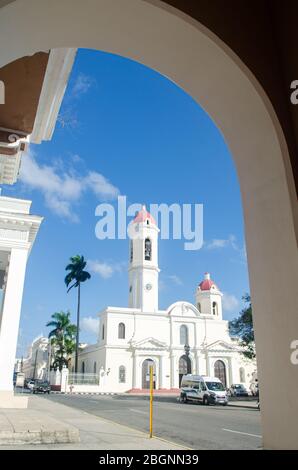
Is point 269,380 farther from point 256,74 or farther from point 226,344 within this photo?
point 226,344

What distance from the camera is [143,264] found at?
50.4 m

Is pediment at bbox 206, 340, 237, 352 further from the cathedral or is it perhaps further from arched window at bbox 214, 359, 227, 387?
arched window at bbox 214, 359, 227, 387

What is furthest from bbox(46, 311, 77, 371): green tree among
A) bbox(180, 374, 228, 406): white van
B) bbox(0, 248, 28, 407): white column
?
bbox(0, 248, 28, 407): white column

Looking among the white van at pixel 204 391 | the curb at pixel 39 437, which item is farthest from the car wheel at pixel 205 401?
the curb at pixel 39 437

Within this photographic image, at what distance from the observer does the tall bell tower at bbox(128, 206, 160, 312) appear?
50.4 meters

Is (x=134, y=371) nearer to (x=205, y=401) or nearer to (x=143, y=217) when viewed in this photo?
(x=143, y=217)

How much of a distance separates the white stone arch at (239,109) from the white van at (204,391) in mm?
23050

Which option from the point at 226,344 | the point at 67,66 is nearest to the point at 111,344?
the point at 226,344

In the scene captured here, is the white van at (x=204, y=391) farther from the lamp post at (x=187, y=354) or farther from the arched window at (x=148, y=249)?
the arched window at (x=148, y=249)

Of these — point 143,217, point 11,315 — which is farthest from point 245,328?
point 143,217

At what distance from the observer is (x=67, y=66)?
457 centimetres

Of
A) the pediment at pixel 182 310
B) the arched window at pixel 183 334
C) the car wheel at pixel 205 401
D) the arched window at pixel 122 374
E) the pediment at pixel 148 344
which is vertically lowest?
the car wheel at pixel 205 401

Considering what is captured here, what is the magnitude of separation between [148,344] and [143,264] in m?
9.89

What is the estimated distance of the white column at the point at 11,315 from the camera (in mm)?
12039
